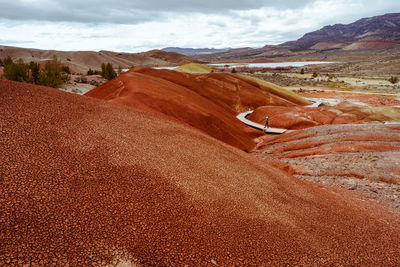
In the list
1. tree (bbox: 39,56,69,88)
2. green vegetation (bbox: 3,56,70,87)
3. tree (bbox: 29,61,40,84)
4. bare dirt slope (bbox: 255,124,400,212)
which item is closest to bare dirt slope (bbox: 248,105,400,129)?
bare dirt slope (bbox: 255,124,400,212)

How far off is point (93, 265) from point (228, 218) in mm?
3059

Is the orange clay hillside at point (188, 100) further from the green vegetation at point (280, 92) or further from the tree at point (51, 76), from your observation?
the tree at point (51, 76)

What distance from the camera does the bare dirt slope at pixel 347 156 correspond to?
12665 millimetres

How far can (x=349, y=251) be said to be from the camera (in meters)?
5.80

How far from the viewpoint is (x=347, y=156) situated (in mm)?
15797

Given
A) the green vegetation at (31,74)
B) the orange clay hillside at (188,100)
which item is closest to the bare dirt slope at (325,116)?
the orange clay hillside at (188,100)

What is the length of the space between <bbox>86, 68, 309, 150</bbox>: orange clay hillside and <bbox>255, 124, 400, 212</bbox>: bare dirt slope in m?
3.88

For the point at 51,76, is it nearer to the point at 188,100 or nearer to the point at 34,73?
the point at 34,73

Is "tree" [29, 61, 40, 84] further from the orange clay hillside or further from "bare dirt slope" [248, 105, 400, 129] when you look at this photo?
"bare dirt slope" [248, 105, 400, 129]

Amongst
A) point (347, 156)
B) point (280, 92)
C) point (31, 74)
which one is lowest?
point (347, 156)

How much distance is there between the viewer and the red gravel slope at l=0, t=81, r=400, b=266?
3979mm

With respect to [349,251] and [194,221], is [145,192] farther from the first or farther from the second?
[349,251]

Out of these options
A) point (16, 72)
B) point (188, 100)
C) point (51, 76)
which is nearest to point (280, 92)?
point (188, 100)

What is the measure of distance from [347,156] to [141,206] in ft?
51.3
